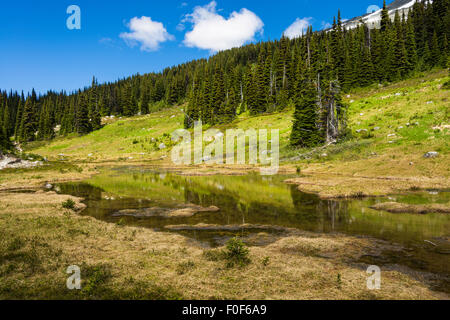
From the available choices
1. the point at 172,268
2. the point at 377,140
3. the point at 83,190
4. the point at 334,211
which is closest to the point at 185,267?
the point at 172,268

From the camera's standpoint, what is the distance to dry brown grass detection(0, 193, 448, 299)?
811 centimetres

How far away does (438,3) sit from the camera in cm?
9375

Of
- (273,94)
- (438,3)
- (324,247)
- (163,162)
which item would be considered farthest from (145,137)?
(438,3)

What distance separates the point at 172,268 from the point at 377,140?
43.1m

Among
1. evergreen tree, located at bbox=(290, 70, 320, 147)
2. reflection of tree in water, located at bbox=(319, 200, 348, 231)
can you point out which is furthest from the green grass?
reflection of tree in water, located at bbox=(319, 200, 348, 231)

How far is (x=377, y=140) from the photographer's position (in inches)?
1713

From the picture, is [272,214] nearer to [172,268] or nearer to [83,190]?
[172,268]

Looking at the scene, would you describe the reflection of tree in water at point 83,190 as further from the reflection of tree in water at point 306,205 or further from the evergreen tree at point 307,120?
the evergreen tree at point 307,120

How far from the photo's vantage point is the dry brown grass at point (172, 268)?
8109mm

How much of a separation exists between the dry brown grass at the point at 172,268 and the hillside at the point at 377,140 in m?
24.7

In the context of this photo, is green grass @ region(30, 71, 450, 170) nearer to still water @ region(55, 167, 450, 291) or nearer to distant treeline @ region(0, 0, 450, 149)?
distant treeline @ region(0, 0, 450, 149)

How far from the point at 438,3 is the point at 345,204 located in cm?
11187
